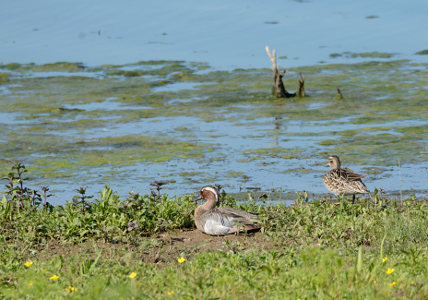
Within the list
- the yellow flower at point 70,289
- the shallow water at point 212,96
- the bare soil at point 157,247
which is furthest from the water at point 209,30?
the yellow flower at point 70,289

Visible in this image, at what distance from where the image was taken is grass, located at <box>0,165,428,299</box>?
5910mm

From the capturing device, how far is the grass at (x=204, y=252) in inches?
233

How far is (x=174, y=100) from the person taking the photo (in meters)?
19.0

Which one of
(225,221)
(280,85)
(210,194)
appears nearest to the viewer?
(225,221)

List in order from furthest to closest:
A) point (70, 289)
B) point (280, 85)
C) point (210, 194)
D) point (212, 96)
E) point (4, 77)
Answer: point (4, 77), point (212, 96), point (280, 85), point (210, 194), point (70, 289)

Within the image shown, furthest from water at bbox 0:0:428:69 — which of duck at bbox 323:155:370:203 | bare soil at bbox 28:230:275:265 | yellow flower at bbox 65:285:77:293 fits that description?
yellow flower at bbox 65:285:77:293

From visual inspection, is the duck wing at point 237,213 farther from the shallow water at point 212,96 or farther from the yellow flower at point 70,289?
the shallow water at point 212,96

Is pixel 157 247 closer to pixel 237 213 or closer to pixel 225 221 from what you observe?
pixel 225 221

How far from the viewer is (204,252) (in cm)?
736

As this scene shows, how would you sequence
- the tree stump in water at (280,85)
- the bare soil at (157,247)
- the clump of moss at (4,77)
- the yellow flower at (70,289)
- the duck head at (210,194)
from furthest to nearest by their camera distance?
1. the clump of moss at (4,77)
2. the tree stump in water at (280,85)
3. the duck head at (210,194)
4. the bare soil at (157,247)
5. the yellow flower at (70,289)

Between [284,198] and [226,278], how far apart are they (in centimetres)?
520

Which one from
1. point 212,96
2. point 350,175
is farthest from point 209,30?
point 350,175

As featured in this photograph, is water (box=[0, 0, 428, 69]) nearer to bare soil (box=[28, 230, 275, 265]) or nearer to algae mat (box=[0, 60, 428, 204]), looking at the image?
algae mat (box=[0, 60, 428, 204])

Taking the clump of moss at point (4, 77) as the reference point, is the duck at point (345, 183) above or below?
below
